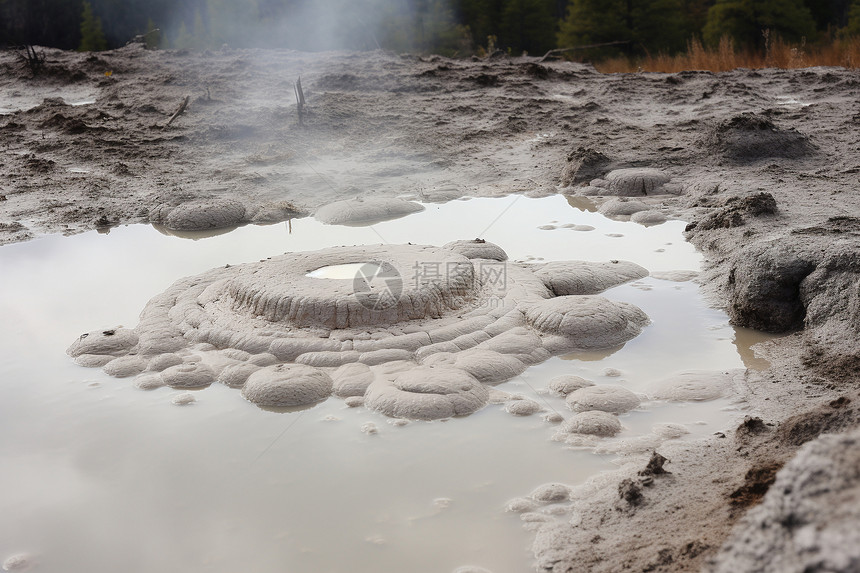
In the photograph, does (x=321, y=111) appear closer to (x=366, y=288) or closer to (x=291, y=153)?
(x=291, y=153)

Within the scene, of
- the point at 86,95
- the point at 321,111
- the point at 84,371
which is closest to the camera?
the point at 84,371

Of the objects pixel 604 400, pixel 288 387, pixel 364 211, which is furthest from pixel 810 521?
pixel 364 211

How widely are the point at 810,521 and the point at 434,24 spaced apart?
73.8 ft

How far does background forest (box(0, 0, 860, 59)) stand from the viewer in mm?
16141

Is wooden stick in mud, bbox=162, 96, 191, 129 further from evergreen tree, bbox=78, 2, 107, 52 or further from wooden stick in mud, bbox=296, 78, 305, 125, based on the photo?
evergreen tree, bbox=78, 2, 107, 52

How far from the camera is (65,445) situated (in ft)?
10.1

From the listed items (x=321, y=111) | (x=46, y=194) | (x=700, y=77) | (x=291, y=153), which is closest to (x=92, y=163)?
(x=46, y=194)

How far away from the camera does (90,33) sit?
23000 millimetres

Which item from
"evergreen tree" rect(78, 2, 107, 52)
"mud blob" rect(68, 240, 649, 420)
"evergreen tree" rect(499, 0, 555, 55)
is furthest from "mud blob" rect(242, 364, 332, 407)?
"evergreen tree" rect(78, 2, 107, 52)

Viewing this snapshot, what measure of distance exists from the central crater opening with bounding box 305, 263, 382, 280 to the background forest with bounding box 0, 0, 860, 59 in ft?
38.8

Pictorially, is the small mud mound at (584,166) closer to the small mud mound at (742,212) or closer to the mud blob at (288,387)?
the small mud mound at (742,212)

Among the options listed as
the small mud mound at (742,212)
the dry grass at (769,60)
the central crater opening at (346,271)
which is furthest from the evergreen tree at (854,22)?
the central crater opening at (346,271)

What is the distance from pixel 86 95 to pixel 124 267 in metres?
6.43

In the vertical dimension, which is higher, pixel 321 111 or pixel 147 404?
pixel 321 111
